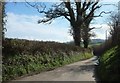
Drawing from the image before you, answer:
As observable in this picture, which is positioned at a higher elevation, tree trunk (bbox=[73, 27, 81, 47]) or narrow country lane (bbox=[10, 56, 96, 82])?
tree trunk (bbox=[73, 27, 81, 47])

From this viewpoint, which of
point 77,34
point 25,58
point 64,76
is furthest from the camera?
point 77,34

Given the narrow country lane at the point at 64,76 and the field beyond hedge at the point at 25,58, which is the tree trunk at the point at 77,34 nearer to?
A: the field beyond hedge at the point at 25,58

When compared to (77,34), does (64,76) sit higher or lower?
lower

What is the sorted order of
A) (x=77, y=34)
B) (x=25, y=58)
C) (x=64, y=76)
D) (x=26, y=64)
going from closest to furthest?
(x=64, y=76) → (x=26, y=64) → (x=25, y=58) → (x=77, y=34)

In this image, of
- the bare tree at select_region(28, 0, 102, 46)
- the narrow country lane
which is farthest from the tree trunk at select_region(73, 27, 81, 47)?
the narrow country lane

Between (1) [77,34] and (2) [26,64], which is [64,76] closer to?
(2) [26,64]

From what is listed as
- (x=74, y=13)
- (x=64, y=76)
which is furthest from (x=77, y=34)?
(x=64, y=76)

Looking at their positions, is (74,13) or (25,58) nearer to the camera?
(25,58)

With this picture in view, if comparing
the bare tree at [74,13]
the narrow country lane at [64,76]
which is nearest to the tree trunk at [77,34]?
the bare tree at [74,13]

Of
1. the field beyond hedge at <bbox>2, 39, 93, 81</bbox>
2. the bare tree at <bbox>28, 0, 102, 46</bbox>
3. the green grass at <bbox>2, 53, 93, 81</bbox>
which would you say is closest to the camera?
the green grass at <bbox>2, 53, 93, 81</bbox>

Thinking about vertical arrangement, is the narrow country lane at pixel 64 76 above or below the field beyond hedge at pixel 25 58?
below

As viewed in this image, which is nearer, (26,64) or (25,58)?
(26,64)

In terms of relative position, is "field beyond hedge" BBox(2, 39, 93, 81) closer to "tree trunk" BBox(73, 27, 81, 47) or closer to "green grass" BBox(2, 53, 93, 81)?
"green grass" BBox(2, 53, 93, 81)

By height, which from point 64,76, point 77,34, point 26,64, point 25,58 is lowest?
point 64,76
